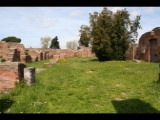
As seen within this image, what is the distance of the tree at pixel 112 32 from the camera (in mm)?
27062

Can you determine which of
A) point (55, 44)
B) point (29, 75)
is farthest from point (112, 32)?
point (55, 44)

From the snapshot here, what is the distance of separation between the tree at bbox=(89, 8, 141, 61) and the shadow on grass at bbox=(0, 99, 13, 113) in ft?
63.2

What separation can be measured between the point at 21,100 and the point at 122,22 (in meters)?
21.1

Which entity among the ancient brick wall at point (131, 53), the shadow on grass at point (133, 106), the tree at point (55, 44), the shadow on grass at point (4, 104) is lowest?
the shadow on grass at point (133, 106)

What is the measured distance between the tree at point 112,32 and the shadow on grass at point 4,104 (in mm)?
19268

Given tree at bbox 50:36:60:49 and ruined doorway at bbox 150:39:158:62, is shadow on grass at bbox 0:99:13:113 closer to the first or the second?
ruined doorway at bbox 150:39:158:62

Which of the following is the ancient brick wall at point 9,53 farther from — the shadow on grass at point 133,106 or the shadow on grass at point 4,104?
the shadow on grass at point 133,106

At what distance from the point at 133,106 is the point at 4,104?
3.65 meters

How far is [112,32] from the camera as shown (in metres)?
27.3

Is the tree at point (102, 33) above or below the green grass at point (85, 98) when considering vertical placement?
above

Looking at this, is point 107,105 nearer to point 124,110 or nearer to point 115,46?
point 124,110

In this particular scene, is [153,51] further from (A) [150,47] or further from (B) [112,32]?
(B) [112,32]

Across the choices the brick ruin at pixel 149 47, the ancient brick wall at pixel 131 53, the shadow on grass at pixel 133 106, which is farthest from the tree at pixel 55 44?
the shadow on grass at pixel 133 106

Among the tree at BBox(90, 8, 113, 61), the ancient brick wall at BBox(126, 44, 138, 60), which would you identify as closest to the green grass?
the tree at BBox(90, 8, 113, 61)
